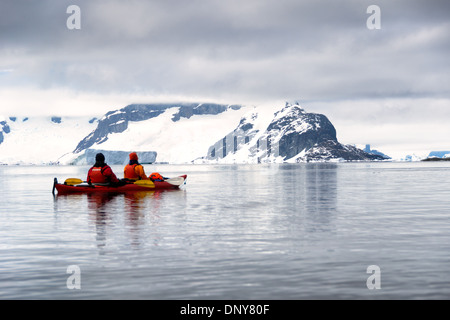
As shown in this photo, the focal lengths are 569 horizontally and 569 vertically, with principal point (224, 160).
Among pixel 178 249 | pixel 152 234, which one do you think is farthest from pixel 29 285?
pixel 152 234

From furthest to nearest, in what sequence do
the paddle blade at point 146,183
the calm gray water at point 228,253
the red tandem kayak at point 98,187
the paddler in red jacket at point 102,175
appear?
the paddle blade at point 146,183
the red tandem kayak at point 98,187
the paddler in red jacket at point 102,175
the calm gray water at point 228,253

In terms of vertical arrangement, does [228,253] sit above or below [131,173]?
below

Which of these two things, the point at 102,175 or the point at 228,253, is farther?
the point at 102,175

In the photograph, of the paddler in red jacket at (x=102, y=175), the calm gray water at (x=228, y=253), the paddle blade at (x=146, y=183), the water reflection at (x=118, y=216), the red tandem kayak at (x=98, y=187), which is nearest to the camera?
the calm gray water at (x=228, y=253)

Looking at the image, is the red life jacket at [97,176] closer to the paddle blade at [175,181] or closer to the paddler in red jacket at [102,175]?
the paddler in red jacket at [102,175]

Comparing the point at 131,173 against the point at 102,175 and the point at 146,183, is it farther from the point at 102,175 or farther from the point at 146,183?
the point at 102,175

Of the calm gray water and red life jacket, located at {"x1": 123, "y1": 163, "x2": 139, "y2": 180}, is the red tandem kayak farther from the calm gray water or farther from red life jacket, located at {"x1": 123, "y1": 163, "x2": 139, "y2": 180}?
the calm gray water

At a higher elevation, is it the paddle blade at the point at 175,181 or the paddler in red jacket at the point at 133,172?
the paddler in red jacket at the point at 133,172

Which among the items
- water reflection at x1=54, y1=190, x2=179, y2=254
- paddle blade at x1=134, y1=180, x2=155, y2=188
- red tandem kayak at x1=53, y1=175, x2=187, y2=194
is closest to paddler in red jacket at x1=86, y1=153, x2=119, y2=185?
red tandem kayak at x1=53, y1=175, x2=187, y2=194

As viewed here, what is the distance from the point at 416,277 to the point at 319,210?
21.0 meters

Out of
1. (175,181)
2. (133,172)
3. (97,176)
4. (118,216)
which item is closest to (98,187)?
(97,176)

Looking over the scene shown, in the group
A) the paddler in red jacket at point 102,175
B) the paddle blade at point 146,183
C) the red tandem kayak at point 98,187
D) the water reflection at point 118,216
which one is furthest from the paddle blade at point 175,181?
the paddler in red jacket at point 102,175

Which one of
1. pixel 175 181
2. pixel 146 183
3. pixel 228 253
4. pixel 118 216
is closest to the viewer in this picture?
pixel 228 253

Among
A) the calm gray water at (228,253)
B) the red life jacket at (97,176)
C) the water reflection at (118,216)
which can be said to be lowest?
the calm gray water at (228,253)
